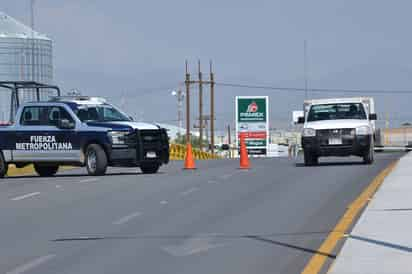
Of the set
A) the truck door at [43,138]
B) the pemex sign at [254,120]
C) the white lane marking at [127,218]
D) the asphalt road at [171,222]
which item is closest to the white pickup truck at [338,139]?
the asphalt road at [171,222]

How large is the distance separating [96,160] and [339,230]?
1504cm

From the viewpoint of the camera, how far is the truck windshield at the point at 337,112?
3350cm

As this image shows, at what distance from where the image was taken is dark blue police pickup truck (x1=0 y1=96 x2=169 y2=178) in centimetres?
2872

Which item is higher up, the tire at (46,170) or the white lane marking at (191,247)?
the tire at (46,170)

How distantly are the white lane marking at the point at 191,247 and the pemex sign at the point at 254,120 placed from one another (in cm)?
7346

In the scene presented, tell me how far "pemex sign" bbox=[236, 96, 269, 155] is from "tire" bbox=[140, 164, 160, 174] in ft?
188

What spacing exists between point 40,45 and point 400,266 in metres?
63.4

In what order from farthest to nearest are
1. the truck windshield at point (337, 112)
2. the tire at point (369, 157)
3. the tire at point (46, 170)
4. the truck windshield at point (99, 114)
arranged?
the truck windshield at point (337, 112), the tire at point (369, 157), the tire at point (46, 170), the truck windshield at point (99, 114)

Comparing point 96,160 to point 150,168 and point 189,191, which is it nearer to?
point 150,168

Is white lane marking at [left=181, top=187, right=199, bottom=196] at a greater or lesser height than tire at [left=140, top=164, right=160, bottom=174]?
lesser

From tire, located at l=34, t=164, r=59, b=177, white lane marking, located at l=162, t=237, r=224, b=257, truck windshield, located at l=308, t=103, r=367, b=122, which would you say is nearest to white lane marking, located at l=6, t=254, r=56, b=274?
white lane marking, located at l=162, t=237, r=224, b=257

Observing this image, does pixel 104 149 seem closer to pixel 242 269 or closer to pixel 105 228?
pixel 105 228

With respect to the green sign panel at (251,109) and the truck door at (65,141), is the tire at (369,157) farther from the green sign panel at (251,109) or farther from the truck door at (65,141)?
the green sign panel at (251,109)

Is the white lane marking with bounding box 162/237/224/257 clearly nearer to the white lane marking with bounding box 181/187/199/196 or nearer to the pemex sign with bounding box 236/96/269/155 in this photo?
the white lane marking with bounding box 181/187/199/196
